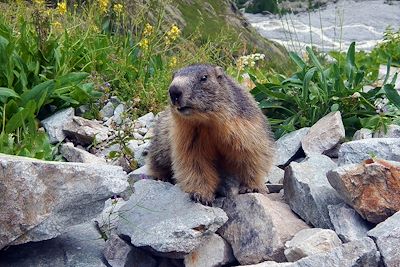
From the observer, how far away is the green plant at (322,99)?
6.24 meters

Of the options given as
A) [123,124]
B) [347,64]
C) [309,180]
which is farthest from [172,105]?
[347,64]

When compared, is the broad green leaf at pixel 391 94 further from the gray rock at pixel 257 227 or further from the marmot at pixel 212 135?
the gray rock at pixel 257 227

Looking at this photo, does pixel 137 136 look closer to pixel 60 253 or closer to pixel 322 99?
pixel 322 99

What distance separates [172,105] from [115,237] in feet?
3.06

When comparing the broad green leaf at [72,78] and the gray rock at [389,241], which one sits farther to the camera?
the broad green leaf at [72,78]

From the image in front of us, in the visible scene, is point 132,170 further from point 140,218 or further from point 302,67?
point 302,67

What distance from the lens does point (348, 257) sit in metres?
3.95

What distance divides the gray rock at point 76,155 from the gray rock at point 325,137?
5.52 feet

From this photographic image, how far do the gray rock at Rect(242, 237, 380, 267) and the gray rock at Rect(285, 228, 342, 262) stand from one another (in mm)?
165

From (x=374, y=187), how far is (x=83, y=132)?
2819 mm

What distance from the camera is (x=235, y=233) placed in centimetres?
465

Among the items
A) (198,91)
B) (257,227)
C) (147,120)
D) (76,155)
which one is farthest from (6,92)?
(257,227)

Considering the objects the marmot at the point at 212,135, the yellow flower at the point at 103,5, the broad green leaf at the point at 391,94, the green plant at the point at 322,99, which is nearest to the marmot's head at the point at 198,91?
the marmot at the point at 212,135

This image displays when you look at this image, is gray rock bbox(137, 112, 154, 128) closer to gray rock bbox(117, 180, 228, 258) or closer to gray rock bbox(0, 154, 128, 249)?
gray rock bbox(117, 180, 228, 258)
